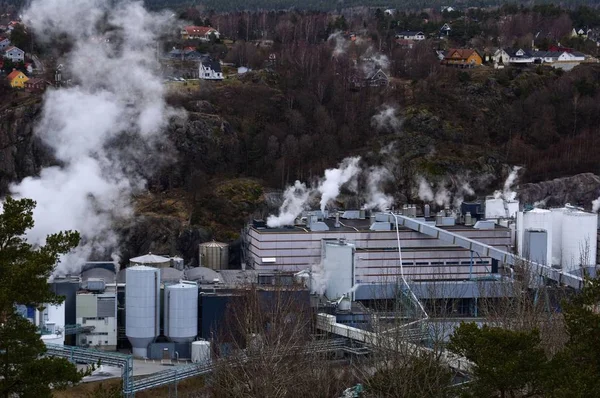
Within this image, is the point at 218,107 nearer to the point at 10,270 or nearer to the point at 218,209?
the point at 218,209

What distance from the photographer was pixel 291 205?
2174 inches

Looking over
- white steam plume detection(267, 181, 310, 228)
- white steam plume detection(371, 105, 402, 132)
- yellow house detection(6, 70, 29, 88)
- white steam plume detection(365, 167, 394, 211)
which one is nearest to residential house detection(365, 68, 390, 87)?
white steam plume detection(371, 105, 402, 132)

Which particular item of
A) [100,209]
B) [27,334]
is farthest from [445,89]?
[27,334]

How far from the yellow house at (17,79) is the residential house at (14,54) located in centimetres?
436

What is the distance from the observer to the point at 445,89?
69750 millimetres

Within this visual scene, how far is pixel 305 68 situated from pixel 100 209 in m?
20.5

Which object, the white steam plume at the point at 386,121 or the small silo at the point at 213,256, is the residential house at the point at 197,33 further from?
the small silo at the point at 213,256

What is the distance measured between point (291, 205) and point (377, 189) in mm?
6982

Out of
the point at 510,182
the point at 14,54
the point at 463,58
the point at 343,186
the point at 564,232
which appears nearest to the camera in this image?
the point at 564,232

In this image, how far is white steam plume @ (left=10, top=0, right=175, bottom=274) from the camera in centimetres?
5138

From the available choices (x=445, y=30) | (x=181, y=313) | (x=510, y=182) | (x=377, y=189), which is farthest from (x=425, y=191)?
(x=445, y=30)

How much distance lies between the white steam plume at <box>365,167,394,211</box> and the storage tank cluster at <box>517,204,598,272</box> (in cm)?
992

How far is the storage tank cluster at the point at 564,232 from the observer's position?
4941 centimetres

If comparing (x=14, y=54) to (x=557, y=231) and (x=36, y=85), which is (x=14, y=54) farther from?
(x=557, y=231)
